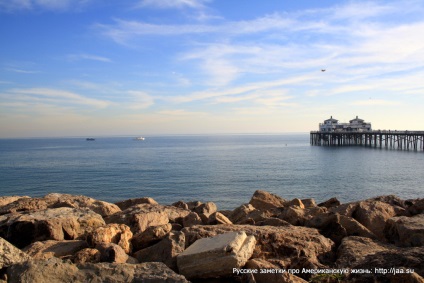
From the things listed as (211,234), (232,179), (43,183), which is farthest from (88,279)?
(43,183)

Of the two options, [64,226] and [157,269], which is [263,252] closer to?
[157,269]

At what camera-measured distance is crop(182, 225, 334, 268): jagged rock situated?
6.79 m

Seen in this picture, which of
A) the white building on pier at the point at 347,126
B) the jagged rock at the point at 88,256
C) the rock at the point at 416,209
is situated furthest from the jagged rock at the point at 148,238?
the white building on pier at the point at 347,126

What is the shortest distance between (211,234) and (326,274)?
7.87 ft

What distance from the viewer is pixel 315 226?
8727 mm

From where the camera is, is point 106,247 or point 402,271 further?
point 106,247

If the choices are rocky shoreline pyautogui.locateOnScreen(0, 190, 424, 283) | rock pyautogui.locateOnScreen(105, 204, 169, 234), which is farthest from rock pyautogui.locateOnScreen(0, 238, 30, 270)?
rock pyautogui.locateOnScreen(105, 204, 169, 234)

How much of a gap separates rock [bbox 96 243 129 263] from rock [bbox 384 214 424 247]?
18.4 ft

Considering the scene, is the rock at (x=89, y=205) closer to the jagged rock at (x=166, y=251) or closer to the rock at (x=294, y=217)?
the jagged rock at (x=166, y=251)

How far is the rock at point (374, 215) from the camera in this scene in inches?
369

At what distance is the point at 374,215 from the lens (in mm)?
9773

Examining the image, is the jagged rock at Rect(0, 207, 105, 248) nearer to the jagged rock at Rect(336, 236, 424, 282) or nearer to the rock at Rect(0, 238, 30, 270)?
the rock at Rect(0, 238, 30, 270)

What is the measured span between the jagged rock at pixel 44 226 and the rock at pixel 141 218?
2.55 ft

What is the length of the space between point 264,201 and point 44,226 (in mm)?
9531
